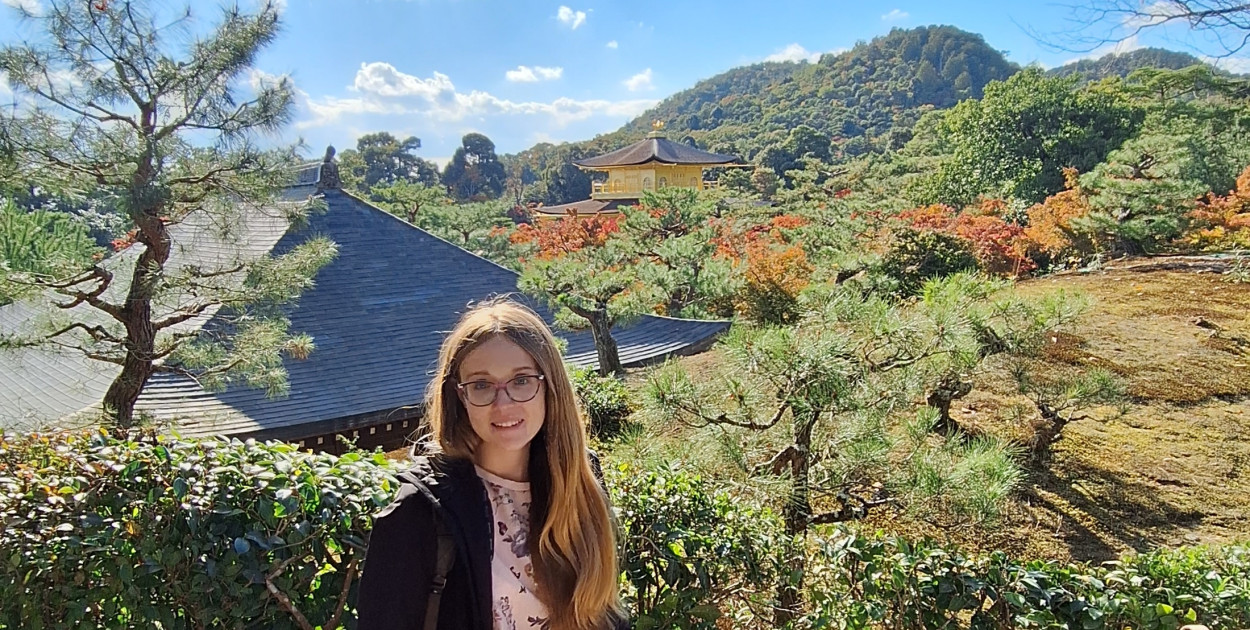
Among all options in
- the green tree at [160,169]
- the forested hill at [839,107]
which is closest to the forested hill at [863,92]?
the forested hill at [839,107]

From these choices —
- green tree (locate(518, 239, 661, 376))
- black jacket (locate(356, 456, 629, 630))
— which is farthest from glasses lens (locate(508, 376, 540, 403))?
green tree (locate(518, 239, 661, 376))

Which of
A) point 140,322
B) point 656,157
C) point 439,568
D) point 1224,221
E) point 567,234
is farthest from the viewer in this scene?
point 656,157

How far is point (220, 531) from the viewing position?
148cm

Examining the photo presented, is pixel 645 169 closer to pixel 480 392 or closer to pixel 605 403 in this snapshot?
pixel 605 403

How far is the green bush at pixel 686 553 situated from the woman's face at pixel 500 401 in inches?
20.7

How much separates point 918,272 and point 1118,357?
3.97m

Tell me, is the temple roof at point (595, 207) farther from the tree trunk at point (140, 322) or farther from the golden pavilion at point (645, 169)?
the tree trunk at point (140, 322)

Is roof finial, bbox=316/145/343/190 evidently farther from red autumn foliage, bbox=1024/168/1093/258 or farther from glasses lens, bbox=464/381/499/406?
red autumn foliage, bbox=1024/168/1093/258

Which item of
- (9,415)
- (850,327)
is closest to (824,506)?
(850,327)

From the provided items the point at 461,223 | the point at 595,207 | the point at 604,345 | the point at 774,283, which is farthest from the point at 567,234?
the point at 595,207

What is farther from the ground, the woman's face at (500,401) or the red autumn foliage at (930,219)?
the red autumn foliage at (930,219)

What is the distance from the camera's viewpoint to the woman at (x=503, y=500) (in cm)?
97

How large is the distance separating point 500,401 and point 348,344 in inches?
189

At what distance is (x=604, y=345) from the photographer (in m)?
6.54
